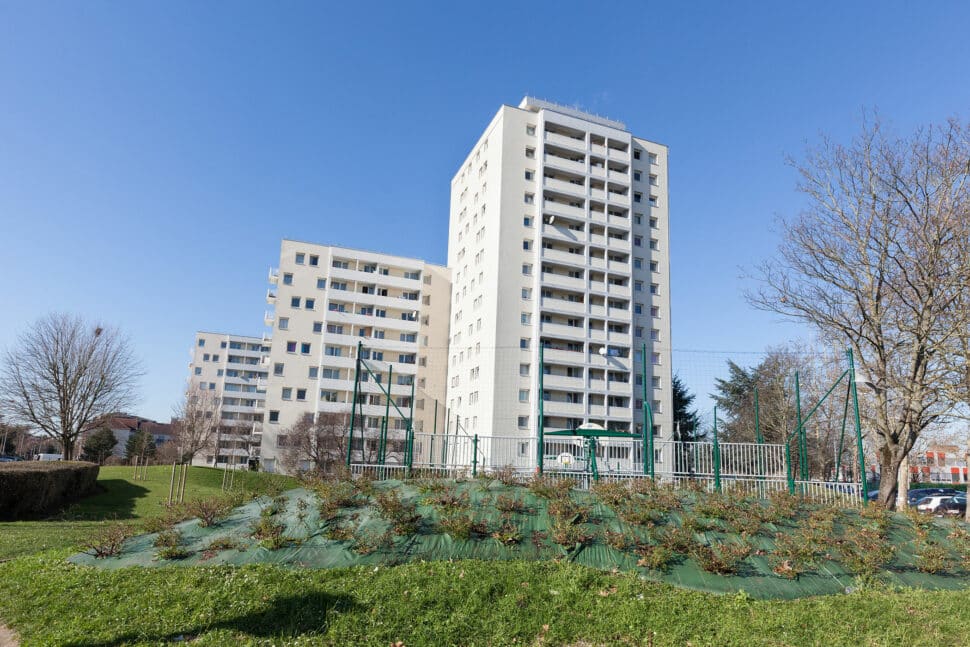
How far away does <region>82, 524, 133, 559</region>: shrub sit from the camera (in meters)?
9.43

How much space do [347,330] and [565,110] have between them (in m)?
30.2

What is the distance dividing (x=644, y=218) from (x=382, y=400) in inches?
1182

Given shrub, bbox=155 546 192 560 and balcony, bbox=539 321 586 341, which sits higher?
balcony, bbox=539 321 586 341

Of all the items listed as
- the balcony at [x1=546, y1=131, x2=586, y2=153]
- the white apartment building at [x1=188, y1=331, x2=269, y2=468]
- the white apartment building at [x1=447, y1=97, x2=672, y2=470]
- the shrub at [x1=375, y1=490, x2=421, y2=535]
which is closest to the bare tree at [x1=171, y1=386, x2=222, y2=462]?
the white apartment building at [x1=188, y1=331, x2=269, y2=468]

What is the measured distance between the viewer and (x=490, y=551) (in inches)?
357

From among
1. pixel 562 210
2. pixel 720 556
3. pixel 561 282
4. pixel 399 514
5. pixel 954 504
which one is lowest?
pixel 954 504

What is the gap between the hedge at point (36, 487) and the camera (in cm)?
1731

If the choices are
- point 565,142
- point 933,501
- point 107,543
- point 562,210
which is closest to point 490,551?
point 107,543

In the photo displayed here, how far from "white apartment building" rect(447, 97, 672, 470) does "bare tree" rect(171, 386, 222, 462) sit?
84.8 feet

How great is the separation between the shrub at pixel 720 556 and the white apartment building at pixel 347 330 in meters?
48.3

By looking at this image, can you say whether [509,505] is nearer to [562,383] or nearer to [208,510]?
[208,510]

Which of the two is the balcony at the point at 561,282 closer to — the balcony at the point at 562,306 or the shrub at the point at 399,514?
the balcony at the point at 562,306

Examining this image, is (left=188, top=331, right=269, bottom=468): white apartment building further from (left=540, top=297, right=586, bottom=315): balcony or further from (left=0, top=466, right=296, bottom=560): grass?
(left=0, top=466, right=296, bottom=560): grass

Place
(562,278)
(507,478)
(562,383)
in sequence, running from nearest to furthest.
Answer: (507,478), (562,383), (562,278)
